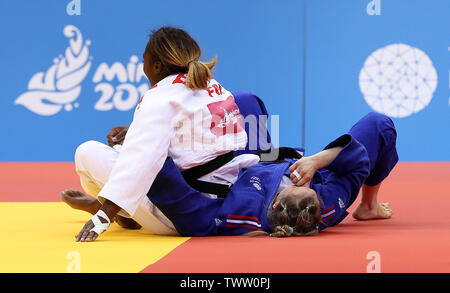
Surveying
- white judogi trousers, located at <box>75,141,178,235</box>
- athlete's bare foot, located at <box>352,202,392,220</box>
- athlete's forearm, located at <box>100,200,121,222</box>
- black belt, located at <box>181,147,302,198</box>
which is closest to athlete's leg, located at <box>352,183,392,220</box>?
athlete's bare foot, located at <box>352,202,392,220</box>

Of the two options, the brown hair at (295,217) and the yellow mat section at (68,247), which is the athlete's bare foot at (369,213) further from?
the yellow mat section at (68,247)

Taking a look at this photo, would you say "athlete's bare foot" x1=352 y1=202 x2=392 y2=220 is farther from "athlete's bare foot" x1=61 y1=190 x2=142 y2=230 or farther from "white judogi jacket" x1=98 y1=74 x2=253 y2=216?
"athlete's bare foot" x1=61 y1=190 x2=142 y2=230

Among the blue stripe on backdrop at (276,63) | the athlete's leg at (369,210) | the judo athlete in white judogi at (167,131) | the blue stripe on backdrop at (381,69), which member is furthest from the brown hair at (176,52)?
the blue stripe on backdrop at (381,69)

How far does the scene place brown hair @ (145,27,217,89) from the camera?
2480 millimetres

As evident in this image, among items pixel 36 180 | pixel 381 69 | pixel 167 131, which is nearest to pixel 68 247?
pixel 167 131

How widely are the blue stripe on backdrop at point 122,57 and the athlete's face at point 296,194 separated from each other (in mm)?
3026

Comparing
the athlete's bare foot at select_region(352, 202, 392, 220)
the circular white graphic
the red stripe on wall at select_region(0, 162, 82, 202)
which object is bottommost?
the red stripe on wall at select_region(0, 162, 82, 202)

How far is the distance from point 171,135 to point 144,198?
284mm

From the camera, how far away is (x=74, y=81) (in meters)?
5.32

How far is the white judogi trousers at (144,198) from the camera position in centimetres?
247

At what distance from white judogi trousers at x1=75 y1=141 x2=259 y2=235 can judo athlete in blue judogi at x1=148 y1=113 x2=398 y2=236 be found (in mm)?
43

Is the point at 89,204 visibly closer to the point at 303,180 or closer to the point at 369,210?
the point at 303,180

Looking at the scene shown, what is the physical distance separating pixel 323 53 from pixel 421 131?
3.25ft
